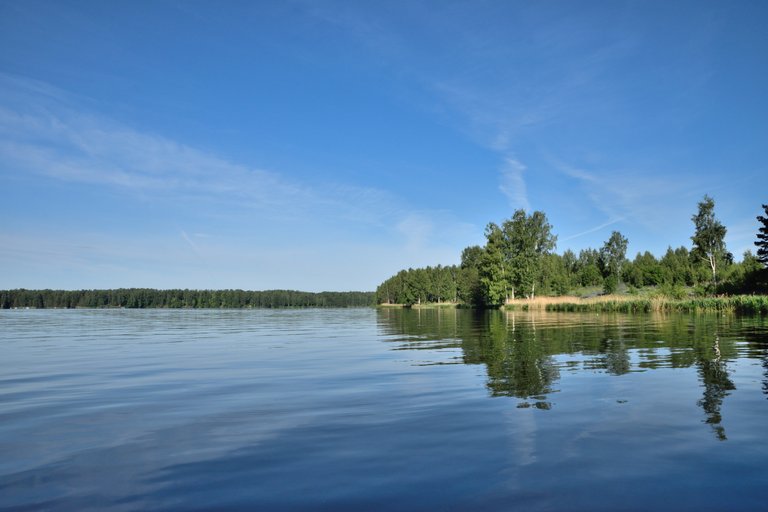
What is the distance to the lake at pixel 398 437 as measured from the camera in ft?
17.4

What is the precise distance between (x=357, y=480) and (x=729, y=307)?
2126 inches

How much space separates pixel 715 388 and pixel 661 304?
49118 mm

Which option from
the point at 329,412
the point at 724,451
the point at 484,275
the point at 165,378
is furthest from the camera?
the point at 484,275

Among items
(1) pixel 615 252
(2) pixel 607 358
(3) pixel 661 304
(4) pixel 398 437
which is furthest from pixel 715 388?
(1) pixel 615 252

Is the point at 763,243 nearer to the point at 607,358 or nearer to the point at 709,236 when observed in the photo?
the point at 709,236

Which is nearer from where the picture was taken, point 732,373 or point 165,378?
point 732,373

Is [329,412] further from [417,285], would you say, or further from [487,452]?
[417,285]

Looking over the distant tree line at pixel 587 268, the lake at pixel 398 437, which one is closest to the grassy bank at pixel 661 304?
the distant tree line at pixel 587 268

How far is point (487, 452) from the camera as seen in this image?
6.62 metres

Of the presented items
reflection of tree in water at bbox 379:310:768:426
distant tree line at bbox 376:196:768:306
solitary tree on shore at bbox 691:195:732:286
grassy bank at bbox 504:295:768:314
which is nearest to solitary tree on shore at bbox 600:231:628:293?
distant tree line at bbox 376:196:768:306

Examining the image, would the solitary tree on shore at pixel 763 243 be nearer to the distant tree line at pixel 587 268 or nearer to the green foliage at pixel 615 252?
the distant tree line at pixel 587 268

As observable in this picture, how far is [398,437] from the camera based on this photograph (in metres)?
7.57

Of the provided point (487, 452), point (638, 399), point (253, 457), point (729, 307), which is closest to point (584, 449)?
point (487, 452)

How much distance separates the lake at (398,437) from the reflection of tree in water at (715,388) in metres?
0.05
